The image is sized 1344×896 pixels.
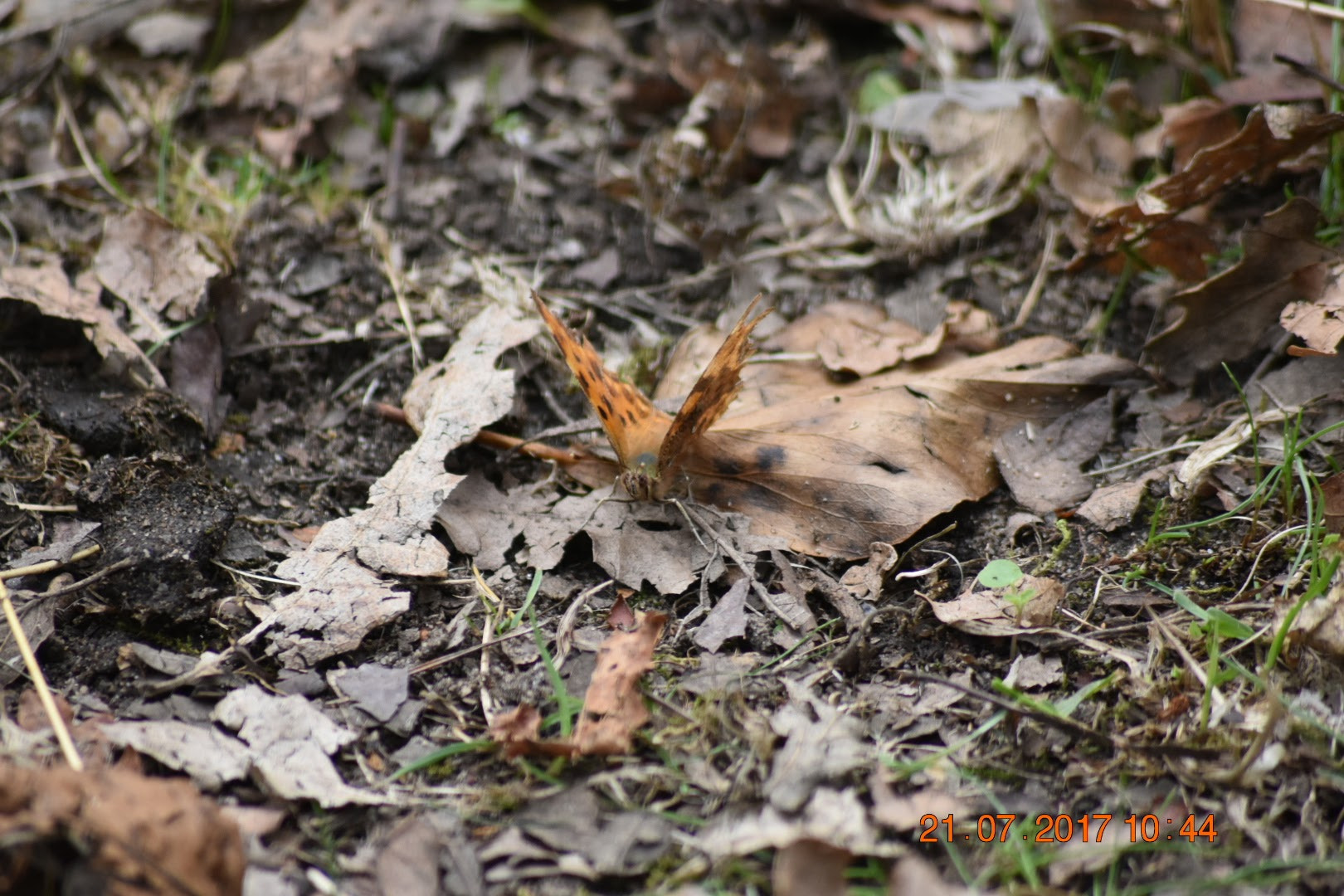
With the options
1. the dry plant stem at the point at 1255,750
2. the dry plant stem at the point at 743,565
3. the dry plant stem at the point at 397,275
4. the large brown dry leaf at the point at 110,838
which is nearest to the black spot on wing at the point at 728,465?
the dry plant stem at the point at 743,565

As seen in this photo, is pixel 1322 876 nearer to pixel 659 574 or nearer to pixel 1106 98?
pixel 659 574

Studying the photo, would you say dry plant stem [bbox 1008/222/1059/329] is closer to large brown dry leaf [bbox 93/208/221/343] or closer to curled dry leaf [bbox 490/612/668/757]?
curled dry leaf [bbox 490/612/668/757]

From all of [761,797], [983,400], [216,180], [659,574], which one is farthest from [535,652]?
[216,180]

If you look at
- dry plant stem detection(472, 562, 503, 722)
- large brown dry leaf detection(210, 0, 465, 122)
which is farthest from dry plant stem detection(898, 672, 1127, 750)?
large brown dry leaf detection(210, 0, 465, 122)

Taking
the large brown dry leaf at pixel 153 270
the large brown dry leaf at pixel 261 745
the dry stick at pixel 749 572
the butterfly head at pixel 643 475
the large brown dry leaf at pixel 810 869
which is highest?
the large brown dry leaf at pixel 153 270

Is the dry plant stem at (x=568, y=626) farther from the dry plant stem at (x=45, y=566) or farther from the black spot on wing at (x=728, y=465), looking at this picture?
the dry plant stem at (x=45, y=566)
